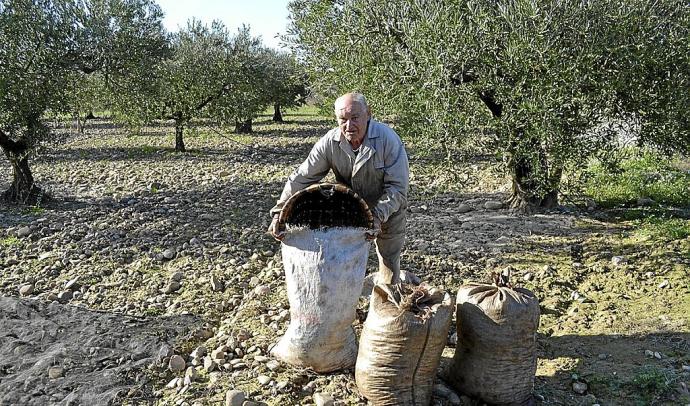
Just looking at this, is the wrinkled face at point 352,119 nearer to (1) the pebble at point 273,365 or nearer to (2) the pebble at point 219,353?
(1) the pebble at point 273,365

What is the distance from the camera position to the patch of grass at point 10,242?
8963 mm

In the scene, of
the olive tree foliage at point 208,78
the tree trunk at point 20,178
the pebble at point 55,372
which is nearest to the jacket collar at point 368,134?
the pebble at point 55,372

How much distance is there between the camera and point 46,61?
1110 centimetres

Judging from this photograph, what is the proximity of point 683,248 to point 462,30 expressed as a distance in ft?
13.4

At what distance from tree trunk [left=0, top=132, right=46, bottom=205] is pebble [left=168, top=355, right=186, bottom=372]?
7.68 m

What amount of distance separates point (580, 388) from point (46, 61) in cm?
1079

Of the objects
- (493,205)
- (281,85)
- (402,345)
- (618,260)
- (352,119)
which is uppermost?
(281,85)

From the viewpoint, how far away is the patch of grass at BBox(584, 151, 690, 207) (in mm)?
9938

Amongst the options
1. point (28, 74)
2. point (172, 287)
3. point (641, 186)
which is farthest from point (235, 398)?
point (641, 186)

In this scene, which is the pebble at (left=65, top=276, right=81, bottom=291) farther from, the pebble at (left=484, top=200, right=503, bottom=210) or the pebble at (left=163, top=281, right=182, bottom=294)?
the pebble at (left=484, top=200, right=503, bottom=210)

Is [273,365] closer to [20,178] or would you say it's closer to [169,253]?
[169,253]

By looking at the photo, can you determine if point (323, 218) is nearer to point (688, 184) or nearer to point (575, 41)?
point (575, 41)

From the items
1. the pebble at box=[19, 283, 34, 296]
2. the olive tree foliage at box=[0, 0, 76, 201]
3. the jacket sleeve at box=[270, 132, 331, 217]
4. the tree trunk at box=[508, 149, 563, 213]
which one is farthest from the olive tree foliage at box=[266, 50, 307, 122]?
the jacket sleeve at box=[270, 132, 331, 217]

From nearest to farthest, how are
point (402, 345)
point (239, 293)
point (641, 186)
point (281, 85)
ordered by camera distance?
point (402, 345), point (239, 293), point (641, 186), point (281, 85)
